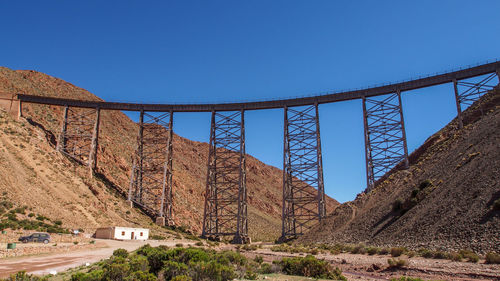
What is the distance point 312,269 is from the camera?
36.2 feet

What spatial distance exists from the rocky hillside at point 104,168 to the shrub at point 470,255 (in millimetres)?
25346

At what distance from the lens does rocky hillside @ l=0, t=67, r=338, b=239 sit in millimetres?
27281

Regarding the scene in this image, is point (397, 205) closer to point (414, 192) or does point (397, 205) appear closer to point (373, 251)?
point (414, 192)

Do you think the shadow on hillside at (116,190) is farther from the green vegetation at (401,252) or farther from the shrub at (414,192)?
the shrub at (414,192)

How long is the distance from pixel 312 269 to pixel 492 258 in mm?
5463

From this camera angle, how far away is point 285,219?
1142 inches

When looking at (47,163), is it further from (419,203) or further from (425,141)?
(425,141)

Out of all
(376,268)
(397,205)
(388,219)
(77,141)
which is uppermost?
(77,141)

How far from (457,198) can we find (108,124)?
49.6m

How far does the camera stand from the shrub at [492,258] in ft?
33.6

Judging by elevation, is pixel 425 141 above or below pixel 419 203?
above

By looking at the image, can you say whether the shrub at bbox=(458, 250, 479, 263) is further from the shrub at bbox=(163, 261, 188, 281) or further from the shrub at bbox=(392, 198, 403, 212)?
the shrub at bbox=(163, 261, 188, 281)

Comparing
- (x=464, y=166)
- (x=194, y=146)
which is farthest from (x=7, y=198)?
(x=194, y=146)

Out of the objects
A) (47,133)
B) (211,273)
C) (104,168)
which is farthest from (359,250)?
(47,133)
